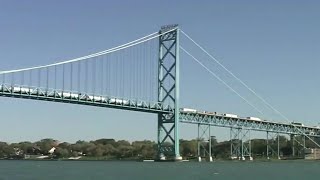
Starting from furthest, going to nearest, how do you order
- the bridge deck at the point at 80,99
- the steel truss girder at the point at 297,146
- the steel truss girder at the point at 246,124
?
1. the steel truss girder at the point at 297,146
2. the steel truss girder at the point at 246,124
3. the bridge deck at the point at 80,99

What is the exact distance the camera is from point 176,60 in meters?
99.9

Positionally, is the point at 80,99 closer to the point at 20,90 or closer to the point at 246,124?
the point at 20,90

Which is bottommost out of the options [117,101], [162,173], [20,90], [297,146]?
[162,173]

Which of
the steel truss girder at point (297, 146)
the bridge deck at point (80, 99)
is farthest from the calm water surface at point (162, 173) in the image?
the steel truss girder at point (297, 146)

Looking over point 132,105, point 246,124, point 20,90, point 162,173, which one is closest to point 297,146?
point 246,124

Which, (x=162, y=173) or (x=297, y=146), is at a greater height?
(x=297, y=146)

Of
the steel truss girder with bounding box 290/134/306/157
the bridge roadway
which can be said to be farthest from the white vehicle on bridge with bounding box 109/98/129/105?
the steel truss girder with bounding box 290/134/306/157

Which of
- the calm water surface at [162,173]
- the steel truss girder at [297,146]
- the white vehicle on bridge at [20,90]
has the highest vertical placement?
the white vehicle on bridge at [20,90]

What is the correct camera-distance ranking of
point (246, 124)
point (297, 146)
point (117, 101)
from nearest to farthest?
point (117, 101) < point (246, 124) < point (297, 146)

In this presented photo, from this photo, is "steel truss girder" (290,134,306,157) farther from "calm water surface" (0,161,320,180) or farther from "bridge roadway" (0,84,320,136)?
"calm water surface" (0,161,320,180)

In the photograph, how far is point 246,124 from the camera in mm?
126312

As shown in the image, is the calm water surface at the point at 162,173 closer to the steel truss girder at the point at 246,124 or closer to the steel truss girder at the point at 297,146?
the steel truss girder at the point at 246,124

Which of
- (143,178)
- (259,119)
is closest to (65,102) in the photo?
(143,178)

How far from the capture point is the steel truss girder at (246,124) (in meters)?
109
